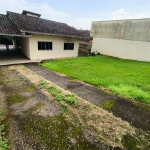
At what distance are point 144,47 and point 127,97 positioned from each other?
10.4 meters

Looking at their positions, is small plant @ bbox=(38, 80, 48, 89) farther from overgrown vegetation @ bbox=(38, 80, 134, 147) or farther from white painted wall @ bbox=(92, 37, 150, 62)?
white painted wall @ bbox=(92, 37, 150, 62)

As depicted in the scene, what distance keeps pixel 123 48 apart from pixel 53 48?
890 centimetres

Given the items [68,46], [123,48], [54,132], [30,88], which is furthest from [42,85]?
[123,48]

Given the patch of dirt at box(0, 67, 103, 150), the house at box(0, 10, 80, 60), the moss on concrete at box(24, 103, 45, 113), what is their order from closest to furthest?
1. the patch of dirt at box(0, 67, 103, 150)
2. the moss on concrete at box(24, 103, 45, 113)
3. the house at box(0, 10, 80, 60)

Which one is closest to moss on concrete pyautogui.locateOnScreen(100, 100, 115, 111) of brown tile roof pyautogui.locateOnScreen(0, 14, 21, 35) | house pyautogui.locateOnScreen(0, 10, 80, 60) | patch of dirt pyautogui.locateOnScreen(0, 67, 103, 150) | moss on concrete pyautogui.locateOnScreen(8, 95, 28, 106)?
patch of dirt pyautogui.locateOnScreen(0, 67, 103, 150)

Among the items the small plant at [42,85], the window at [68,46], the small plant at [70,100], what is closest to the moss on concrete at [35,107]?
the small plant at [70,100]

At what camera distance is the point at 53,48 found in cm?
1168

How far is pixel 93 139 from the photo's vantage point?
8.45ft

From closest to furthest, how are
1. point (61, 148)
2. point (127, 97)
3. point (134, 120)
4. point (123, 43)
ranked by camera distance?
point (61, 148) → point (134, 120) → point (127, 97) → point (123, 43)

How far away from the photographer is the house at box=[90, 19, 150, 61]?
12.4 meters

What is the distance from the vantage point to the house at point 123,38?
12352 millimetres

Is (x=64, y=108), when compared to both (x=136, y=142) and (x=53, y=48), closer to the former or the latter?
(x=136, y=142)

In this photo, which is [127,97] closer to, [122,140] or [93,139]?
[122,140]

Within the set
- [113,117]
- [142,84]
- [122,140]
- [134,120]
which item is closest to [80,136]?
[122,140]
